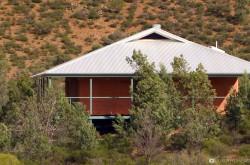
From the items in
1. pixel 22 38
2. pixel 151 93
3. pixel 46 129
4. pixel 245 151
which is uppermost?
pixel 22 38

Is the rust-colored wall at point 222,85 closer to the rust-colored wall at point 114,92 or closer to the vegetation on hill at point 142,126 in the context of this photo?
the rust-colored wall at point 114,92

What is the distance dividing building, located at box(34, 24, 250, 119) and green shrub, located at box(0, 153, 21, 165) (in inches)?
276

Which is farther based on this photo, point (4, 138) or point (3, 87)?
point (3, 87)

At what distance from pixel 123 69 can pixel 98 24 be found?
34652 mm

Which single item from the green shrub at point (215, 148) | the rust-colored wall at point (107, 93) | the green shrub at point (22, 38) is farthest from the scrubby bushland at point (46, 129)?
the green shrub at point (22, 38)

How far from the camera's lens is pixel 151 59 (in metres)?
33.1

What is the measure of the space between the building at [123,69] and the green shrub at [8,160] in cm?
700

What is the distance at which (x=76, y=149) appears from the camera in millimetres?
27188

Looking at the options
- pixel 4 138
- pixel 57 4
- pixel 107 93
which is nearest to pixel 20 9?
pixel 57 4

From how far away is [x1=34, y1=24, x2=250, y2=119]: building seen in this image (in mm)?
31594

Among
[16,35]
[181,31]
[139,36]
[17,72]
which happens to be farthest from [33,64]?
[139,36]

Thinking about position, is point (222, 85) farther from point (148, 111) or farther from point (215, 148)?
point (215, 148)

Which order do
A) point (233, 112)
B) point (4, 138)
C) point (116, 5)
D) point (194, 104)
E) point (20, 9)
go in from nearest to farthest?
point (4, 138), point (194, 104), point (233, 112), point (20, 9), point (116, 5)

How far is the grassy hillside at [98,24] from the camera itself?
2370 inches
